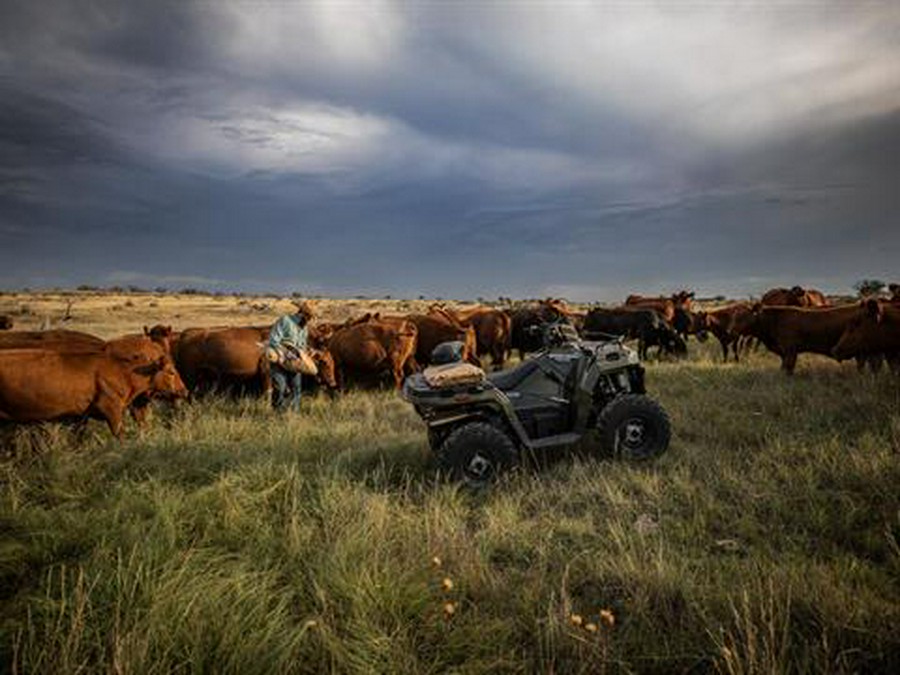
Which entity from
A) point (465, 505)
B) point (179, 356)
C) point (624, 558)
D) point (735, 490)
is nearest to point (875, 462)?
point (735, 490)

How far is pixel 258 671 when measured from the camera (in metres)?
2.87

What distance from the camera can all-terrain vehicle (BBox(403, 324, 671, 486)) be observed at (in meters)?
6.00

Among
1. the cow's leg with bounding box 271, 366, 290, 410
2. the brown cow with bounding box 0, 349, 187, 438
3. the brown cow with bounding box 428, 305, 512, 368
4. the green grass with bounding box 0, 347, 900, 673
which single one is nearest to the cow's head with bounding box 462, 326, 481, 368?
the brown cow with bounding box 428, 305, 512, 368

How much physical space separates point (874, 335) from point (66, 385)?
13149mm

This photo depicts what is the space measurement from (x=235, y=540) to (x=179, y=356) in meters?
8.68

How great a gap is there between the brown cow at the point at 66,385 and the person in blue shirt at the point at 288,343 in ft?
6.77

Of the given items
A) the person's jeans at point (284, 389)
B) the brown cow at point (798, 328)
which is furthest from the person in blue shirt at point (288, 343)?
the brown cow at point (798, 328)

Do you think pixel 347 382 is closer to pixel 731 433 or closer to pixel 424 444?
pixel 424 444

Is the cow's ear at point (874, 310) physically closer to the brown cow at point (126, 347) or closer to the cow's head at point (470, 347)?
the cow's head at point (470, 347)

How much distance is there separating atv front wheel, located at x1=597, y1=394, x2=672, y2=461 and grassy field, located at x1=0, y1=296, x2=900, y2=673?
0.21 metres

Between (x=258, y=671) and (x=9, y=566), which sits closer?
(x=258, y=671)

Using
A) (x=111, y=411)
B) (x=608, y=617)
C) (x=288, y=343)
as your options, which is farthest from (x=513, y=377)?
(x=111, y=411)

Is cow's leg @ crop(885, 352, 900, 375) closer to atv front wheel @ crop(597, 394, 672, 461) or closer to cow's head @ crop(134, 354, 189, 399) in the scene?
atv front wheel @ crop(597, 394, 672, 461)

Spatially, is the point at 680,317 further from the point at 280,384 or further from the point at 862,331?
the point at 280,384
